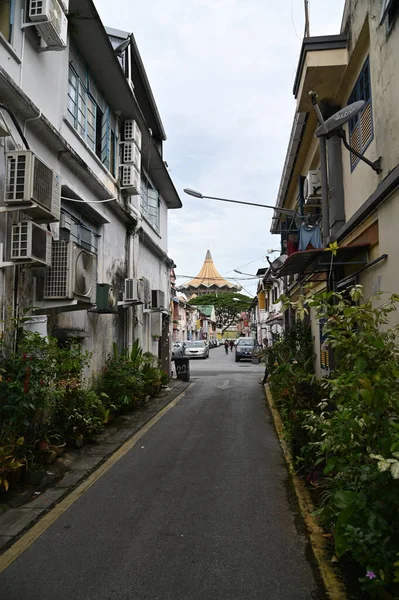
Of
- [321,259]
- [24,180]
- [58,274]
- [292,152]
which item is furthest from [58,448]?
[292,152]

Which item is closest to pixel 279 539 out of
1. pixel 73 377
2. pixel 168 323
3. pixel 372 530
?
pixel 372 530

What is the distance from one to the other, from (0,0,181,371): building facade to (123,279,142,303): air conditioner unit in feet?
0.08

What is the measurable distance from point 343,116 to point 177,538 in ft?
18.4

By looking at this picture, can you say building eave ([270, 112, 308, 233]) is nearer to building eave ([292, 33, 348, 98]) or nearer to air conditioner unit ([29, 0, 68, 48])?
building eave ([292, 33, 348, 98])

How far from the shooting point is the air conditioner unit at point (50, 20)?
5977 mm

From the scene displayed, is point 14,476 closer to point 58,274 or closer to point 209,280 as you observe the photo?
point 58,274

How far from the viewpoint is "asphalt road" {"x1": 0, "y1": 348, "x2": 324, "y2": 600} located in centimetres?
325

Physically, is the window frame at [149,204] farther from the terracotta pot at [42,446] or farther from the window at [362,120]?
the terracotta pot at [42,446]

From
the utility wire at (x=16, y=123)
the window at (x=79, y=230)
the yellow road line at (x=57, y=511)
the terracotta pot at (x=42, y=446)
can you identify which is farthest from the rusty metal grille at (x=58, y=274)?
the yellow road line at (x=57, y=511)

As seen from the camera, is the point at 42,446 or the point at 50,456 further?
the point at 50,456

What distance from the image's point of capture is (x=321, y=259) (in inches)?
289

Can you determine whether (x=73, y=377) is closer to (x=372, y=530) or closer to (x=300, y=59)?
(x=372, y=530)

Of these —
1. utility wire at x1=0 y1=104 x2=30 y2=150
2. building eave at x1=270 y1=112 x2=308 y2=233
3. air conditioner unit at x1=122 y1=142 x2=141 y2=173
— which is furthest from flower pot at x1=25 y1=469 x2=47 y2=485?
building eave at x1=270 y1=112 x2=308 y2=233

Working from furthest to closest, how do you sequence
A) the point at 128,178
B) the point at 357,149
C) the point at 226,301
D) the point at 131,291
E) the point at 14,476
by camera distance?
the point at 226,301 < the point at 128,178 < the point at 131,291 < the point at 357,149 < the point at 14,476
